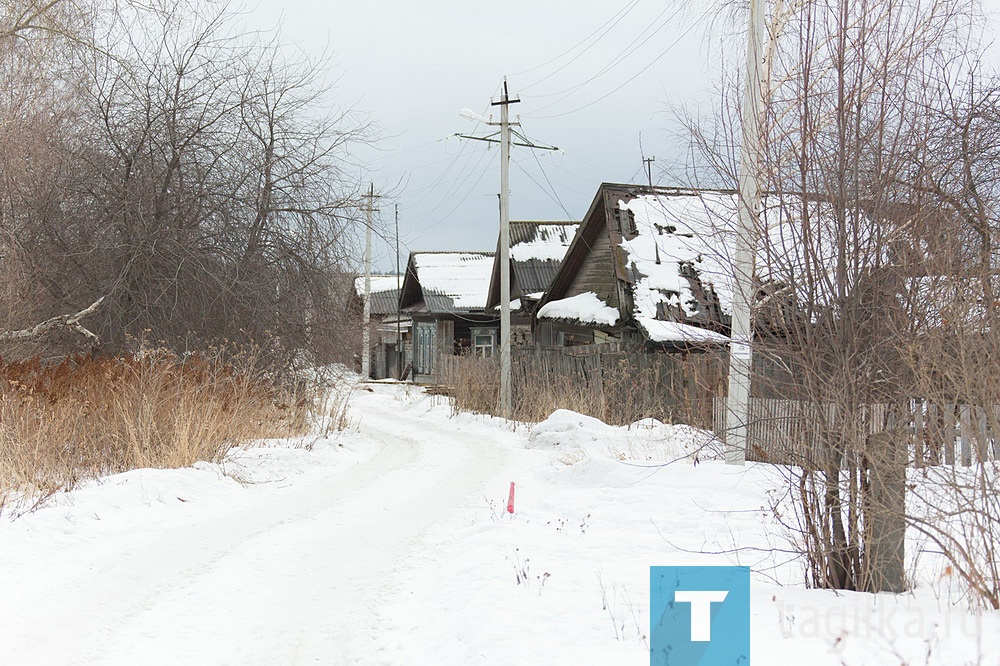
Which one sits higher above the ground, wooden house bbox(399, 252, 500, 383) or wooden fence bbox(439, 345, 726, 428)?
wooden house bbox(399, 252, 500, 383)

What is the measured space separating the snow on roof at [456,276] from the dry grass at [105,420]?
79.8 feet

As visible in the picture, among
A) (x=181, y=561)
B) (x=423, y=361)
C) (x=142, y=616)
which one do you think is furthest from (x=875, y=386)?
(x=423, y=361)

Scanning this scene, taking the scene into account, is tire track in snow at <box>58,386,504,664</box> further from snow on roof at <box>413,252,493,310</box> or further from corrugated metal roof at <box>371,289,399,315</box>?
corrugated metal roof at <box>371,289,399,315</box>

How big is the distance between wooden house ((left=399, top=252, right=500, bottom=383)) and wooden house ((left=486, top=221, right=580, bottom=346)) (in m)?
2.52

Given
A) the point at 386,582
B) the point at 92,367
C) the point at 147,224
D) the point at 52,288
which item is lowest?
the point at 386,582

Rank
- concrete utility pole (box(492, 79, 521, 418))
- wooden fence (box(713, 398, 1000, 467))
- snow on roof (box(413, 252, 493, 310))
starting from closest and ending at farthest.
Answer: wooden fence (box(713, 398, 1000, 467)), concrete utility pole (box(492, 79, 521, 418)), snow on roof (box(413, 252, 493, 310))

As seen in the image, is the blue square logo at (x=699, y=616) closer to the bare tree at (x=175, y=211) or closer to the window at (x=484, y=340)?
the bare tree at (x=175, y=211)

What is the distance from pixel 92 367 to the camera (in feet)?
39.1

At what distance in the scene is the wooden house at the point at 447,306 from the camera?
121 ft

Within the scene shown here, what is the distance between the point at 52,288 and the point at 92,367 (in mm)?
3016

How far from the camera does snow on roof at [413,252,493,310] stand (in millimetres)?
37281

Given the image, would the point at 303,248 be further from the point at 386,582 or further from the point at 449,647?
the point at 449,647

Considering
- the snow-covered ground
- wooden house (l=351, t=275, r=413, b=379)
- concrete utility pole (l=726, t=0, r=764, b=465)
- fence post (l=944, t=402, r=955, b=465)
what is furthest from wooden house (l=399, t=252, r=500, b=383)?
fence post (l=944, t=402, r=955, b=465)

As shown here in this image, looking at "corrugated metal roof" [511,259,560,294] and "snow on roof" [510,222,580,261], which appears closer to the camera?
"corrugated metal roof" [511,259,560,294]
